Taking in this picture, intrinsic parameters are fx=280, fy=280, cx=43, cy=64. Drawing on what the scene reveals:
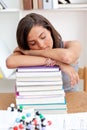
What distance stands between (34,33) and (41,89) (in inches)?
13.1

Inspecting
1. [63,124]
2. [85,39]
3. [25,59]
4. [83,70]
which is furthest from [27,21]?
[85,39]

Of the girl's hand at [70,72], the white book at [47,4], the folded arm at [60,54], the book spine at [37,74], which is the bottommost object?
the girl's hand at [70,72]

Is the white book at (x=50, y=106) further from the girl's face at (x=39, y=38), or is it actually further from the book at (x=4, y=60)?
the book at (x=4, y=60)

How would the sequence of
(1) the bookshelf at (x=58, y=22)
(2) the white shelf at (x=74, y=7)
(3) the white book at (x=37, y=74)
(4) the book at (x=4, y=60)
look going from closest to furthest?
1. (3) the white book at (x=37, y=74)
2. (4) the book at (x=4, y=60)
3. (2) the white shelf at (x=74, y=7)
4. (1) the bookshelf at (x=58, y=22)

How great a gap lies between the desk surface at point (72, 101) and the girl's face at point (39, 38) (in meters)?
0.26

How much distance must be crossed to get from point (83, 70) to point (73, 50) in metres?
0.22

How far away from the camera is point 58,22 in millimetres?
2904

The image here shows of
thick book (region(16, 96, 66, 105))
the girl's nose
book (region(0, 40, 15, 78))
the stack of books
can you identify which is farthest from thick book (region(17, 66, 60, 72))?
book (region(0, 40, 15, 78))

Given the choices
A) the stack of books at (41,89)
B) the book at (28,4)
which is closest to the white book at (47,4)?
the book at (28,4)

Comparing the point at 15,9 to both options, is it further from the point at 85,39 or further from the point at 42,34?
the point at 42,34

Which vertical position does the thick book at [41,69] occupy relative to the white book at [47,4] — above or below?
below

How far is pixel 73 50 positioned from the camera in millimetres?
1384

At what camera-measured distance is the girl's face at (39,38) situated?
1.35 meters

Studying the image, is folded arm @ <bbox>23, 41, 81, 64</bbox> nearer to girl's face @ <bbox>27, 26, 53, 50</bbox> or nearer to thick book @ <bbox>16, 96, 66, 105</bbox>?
girl's face @ <bbox>27, 26, 53, 50</bbox>
